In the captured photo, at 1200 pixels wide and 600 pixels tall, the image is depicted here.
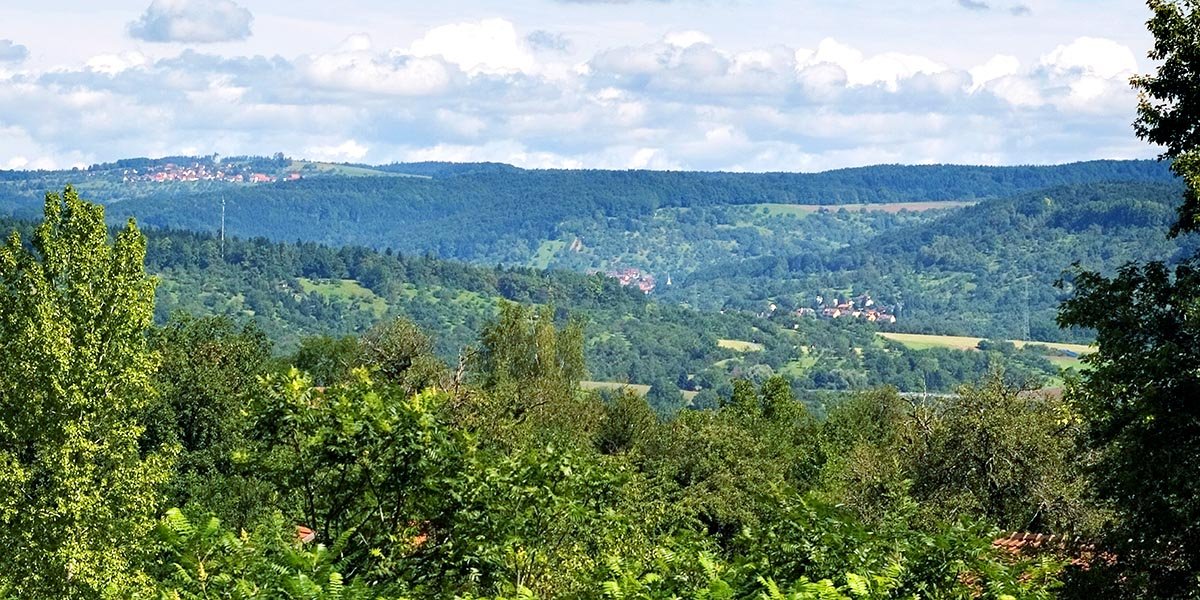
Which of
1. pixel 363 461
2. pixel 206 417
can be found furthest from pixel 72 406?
pixel 206 417

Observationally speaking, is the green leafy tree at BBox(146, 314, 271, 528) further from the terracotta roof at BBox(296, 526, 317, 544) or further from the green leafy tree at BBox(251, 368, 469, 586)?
the green leafy tree at BBox(251, 368, 469, 586)

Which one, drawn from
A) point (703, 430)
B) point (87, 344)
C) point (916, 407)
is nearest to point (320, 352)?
point (703, 430)

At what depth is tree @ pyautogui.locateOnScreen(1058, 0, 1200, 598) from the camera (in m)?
18.4

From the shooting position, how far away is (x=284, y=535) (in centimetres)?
1727

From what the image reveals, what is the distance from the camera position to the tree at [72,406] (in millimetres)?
26250

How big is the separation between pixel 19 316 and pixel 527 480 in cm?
1340

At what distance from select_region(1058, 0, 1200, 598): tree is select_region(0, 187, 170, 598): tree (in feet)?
56.3

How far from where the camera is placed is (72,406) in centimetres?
2695

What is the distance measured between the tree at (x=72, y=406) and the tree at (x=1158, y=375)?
17.2 m

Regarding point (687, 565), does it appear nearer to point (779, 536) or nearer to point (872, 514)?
point (779, 536)

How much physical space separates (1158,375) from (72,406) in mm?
19826

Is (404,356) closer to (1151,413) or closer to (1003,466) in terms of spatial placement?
(1003,466)

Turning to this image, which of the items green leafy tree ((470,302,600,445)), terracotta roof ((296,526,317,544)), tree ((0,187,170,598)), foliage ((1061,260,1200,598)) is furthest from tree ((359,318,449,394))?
foliage ((1061,260,1200,598))

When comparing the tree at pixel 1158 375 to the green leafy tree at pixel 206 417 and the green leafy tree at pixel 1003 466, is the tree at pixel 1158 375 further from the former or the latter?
the green leafy tree at pixel 206 417
